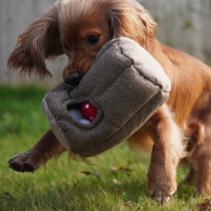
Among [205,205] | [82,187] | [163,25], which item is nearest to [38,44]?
[82,187]

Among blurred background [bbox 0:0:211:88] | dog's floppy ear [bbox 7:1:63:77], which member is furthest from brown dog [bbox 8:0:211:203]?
blurred background [bbox 0:0:211:88]

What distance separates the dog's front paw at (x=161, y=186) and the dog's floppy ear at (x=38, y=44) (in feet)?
4.26

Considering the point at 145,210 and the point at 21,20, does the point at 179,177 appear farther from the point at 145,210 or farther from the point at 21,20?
the point at 21,20

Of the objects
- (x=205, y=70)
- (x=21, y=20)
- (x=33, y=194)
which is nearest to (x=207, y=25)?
(x=21, y=20)

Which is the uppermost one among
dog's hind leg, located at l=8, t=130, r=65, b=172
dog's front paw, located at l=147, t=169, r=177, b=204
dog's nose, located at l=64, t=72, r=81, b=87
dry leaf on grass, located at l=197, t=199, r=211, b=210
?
dog's nose, located at l=64, t=72, r=81, b=87

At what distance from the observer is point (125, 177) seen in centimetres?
409

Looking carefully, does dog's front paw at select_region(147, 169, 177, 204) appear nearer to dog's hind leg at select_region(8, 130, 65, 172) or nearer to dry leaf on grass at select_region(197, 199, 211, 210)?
dry leaf on grass at select_region(197, 199, 211, 210)

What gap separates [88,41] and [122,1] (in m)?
0.43

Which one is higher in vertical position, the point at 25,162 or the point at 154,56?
the point at 154,56

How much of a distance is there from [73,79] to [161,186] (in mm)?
820

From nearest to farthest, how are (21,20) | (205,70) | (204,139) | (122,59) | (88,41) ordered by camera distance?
1. (122,59)
2. (88,41)
3. (204,139)
4. (205,70)
5. (21,20)

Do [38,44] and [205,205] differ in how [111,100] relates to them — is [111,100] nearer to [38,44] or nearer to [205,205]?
[205,205]

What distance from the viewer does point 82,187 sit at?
3.67 meters

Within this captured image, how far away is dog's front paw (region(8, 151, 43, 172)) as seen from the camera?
347 cm
